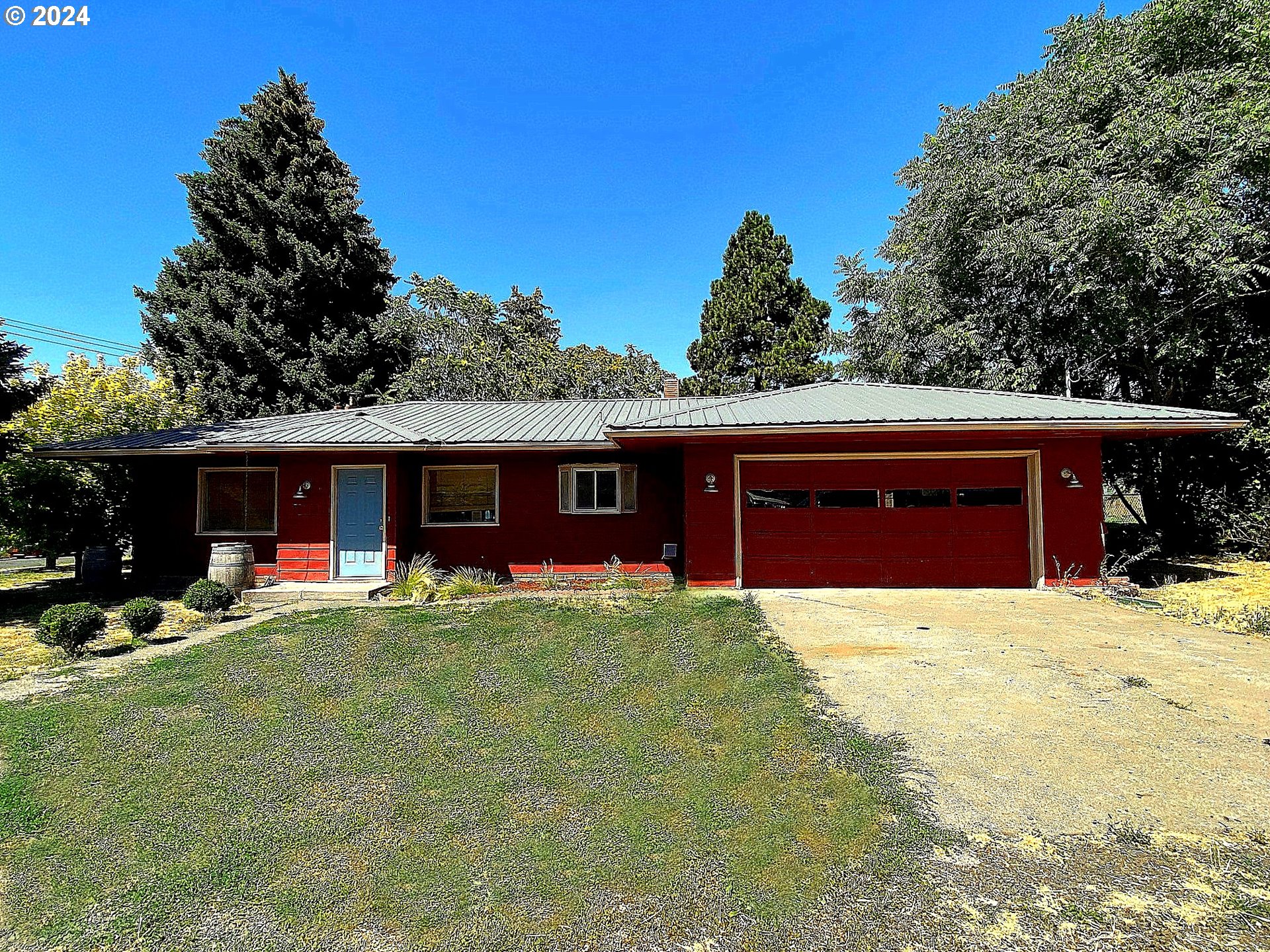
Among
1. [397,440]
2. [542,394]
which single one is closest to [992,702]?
[397,440]


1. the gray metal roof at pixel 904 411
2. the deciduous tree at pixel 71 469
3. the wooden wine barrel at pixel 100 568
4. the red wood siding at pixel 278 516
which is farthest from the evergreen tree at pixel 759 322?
the wooden wine barrel at pixel 100 568

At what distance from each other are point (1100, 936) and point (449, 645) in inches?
223

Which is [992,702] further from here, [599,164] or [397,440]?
[599,164]

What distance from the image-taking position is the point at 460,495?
35.9ft

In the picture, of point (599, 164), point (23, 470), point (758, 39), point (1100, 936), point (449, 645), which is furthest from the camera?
point (599, 164)

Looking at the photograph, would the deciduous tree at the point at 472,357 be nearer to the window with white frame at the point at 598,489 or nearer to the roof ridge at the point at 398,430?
the roof ridge at the point at 398,430

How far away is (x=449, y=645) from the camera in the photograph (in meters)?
6.46

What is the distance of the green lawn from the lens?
8.32 ft

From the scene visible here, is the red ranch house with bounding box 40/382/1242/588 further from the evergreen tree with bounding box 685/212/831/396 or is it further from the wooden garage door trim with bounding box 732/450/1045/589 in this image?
the evergreen tree with bounding box 685/212/831/396

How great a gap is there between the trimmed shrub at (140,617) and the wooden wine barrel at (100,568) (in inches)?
189

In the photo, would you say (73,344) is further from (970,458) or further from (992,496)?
(992,496)

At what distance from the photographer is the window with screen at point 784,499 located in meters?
9.72

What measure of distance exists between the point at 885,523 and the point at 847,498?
72 cm

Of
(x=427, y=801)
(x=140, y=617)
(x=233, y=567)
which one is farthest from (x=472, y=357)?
(x=427, y=801)
